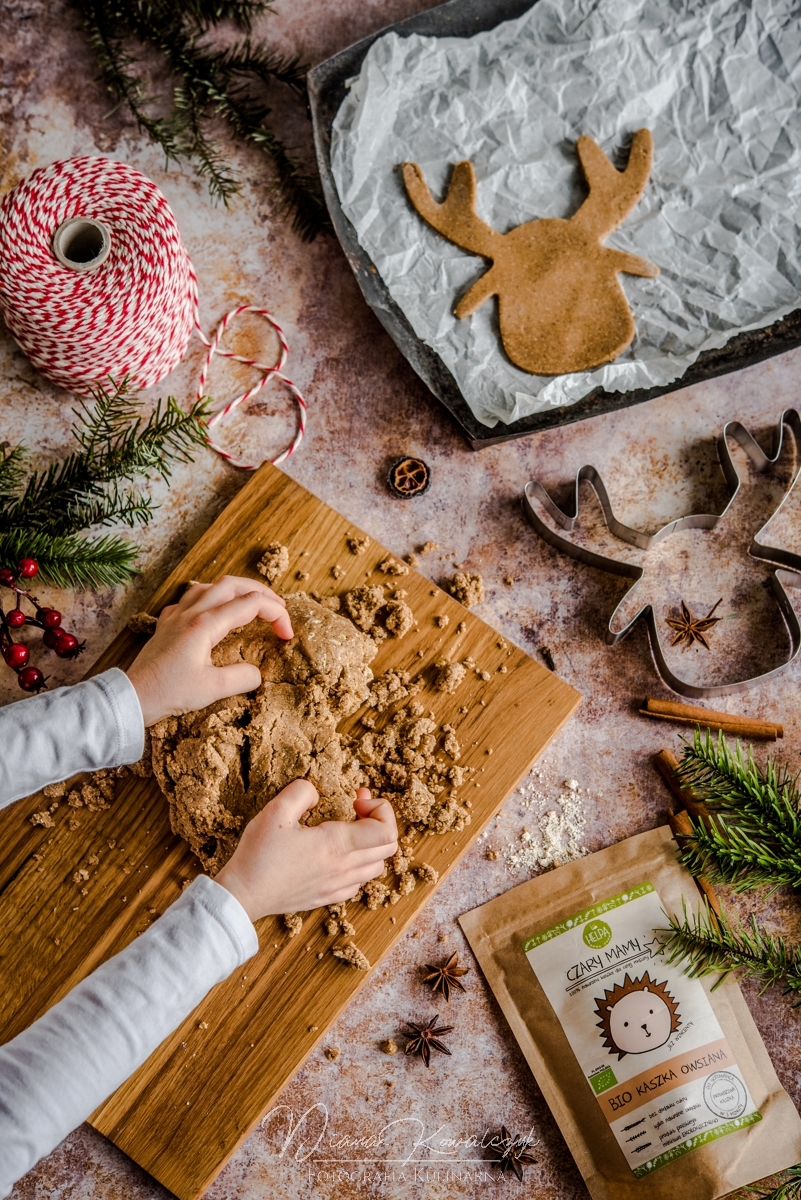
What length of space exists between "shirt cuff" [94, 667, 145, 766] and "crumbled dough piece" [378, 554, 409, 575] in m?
0.47

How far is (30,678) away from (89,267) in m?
0.66

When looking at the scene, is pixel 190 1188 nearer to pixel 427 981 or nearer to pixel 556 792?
pixel 427 981

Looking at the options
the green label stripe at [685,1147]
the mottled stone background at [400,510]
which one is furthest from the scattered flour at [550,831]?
the green label stripe at [685,1147]

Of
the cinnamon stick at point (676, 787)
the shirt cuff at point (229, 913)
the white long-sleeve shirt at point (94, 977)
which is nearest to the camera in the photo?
the white long-sleeve shirt at point (94, 977)

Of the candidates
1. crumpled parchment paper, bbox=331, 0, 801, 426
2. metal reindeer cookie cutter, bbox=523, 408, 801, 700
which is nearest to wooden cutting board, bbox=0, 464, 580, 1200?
metal reindeer cookie cutter, bbox=523, 408, 801, 700

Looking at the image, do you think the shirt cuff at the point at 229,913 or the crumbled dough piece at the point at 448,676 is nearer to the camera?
the shirt cuff at the point at 229,913

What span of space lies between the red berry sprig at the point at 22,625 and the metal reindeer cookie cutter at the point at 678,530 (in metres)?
0.86

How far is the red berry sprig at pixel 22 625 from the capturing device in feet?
4.21

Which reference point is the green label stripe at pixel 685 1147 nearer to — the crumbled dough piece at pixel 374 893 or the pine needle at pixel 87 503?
the crumbled dough piece at pixel 374 893

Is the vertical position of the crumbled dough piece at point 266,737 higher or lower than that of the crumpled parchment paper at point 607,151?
lower

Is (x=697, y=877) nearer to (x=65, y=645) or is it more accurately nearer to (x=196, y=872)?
(x=196, y=872)

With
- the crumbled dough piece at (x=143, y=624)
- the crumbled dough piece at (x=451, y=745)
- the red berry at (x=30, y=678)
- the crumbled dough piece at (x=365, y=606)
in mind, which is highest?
the red berry at (x=30, y=678)

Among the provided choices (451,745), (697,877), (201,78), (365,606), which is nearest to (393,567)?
(365,606)

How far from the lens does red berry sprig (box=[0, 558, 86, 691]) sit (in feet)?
4.21
